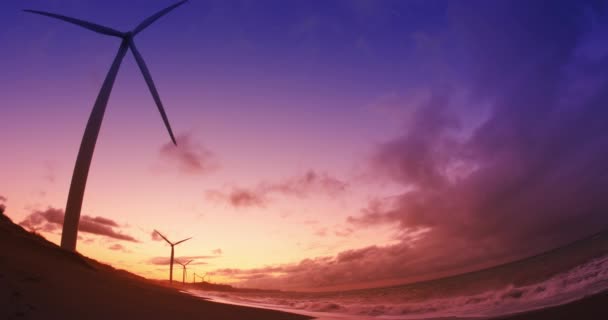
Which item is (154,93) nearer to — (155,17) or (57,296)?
(155,17)

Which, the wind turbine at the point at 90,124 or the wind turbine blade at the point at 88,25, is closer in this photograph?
the wind turbine at the point at 90,124

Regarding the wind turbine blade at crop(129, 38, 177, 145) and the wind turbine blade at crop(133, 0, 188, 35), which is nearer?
the wind turbine blade at crop(129, 38, 177, 145)

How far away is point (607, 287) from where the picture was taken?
10.4 meters

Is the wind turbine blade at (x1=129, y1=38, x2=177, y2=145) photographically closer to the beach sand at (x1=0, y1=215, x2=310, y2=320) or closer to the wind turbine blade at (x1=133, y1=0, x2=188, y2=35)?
the wind turbine blade at (x1=133, y1=0, x2=188, y2=35)

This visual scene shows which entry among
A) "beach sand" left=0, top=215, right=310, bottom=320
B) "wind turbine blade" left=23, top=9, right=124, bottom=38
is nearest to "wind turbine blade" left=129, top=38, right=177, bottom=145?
"wind turbine blade" left=23, top=9, right=124, bottom=38

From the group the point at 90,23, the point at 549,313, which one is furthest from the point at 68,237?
the point at 549,313

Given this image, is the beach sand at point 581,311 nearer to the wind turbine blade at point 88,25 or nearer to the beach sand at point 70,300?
the beach sand at point 70,300

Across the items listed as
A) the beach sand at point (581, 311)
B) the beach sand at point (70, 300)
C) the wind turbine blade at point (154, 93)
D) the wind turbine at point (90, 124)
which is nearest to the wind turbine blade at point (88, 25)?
the wind turbine at point (90, 124)

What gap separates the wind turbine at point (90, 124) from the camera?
19.5 m

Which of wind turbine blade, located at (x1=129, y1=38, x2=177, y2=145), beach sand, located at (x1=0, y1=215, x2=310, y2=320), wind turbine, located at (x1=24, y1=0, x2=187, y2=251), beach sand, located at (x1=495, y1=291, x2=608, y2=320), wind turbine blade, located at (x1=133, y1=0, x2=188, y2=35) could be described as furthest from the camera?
wind turbine blade, located at (x1=133, y1=0, x2=188, y2=35)

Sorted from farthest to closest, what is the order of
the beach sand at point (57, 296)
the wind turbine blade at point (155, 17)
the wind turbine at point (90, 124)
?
the wind turbine blade at point (155, 17)
the wind turbine at point (90, 124)
the beach sand at point (57, 296)

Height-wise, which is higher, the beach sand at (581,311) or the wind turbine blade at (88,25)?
the wind turbine blade at (88,25)

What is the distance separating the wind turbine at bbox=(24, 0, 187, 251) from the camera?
1955 centimetres

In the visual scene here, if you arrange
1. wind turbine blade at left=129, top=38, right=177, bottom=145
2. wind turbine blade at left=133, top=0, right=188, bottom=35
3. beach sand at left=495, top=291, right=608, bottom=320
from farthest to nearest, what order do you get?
1. wind turbine blade at left=133, top=0, right=188, bottom=35
2. wind turbine blade at left=129, top=38, right=177, bottom=145
3. beach sand at left=495, top=291, right=608, bottom=320
